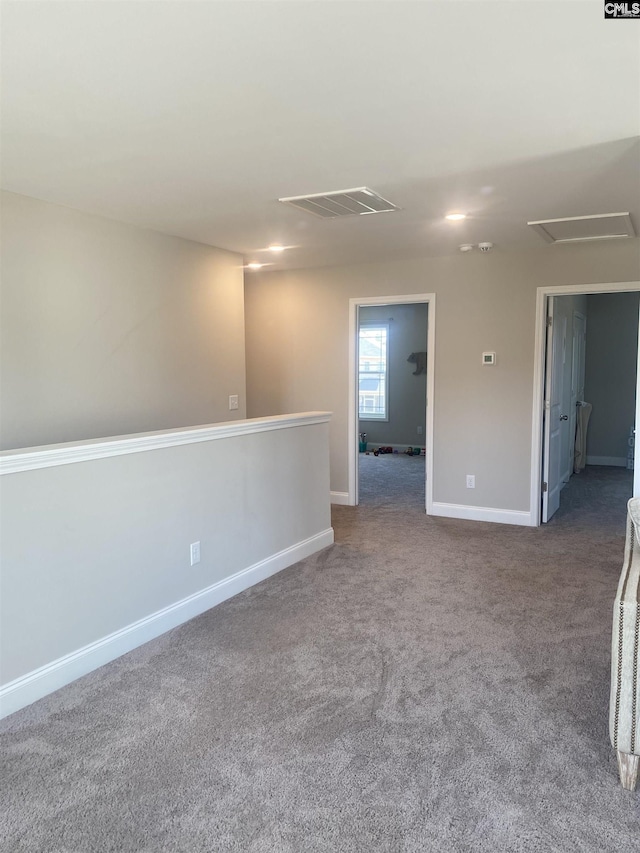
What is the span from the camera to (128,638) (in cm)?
286

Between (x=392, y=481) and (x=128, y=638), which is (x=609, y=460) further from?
(x=128, y=638)

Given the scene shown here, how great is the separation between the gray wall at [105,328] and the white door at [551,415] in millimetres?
2671

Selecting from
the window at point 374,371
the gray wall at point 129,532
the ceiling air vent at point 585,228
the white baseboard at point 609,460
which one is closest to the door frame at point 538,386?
the ceiling air vent at point 585,228

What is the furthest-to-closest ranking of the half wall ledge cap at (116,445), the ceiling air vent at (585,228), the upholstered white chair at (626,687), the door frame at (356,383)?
1. the door frame at (356,383)
2. the ceiling air vent at (585,228)
3. the half wall ledge cap at (116,445)
4. the upholstered white chair at (626,687)

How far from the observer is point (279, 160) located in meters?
2.79

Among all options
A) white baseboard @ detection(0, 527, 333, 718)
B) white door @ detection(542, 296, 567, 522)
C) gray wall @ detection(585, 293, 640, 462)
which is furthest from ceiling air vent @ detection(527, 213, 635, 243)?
gray wall @ detection(585, 293, 640, 462)

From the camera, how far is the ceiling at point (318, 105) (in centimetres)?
170

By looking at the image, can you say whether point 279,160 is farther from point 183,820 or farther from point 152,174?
point 183,820

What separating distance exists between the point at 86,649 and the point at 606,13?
3030 millimetres

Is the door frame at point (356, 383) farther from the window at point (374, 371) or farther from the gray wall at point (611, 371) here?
the window at point (374, 371)

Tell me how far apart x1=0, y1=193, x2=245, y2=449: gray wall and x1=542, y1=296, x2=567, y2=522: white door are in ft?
8.76

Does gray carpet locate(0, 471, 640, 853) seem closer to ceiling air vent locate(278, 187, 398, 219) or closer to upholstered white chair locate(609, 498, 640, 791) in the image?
upholstered white chair locate(609, 498, 640, 791)

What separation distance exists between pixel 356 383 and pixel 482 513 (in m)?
1.67

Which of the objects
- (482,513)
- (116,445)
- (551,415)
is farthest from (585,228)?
(116,445)
